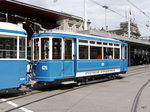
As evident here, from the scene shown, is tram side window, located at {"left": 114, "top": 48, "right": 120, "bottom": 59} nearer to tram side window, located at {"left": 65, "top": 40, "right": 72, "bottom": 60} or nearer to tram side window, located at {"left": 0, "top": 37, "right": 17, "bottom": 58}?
tram side window, located at {"left": 65, "top": 40, "right": 72, "bottom": 60}

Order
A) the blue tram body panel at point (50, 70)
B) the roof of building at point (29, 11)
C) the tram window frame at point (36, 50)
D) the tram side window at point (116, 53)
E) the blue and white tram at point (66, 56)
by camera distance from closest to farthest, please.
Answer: the blue tram body panel at point (50, 70) → the blue and white tram at point (66, 56) → the tram window frame at point (36, 50) → the tram side window at point (116, 53) → the roof of building at point (29, 11)

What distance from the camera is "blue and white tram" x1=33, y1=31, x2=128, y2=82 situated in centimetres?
1164

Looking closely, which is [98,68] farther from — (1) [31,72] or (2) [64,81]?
(1) [31,72]

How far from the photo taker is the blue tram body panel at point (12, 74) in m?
9.58

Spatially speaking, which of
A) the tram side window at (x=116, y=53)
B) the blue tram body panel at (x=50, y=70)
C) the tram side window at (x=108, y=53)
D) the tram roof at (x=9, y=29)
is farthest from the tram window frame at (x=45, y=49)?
the tram side window at (x=116, y=53)

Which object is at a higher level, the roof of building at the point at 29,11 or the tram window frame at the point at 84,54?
the roof of building at the point at 29,11

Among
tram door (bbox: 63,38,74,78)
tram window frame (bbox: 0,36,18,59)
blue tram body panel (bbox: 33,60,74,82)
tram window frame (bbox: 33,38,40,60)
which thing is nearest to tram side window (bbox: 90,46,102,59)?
tram door (bbox: 63,38,74,78)

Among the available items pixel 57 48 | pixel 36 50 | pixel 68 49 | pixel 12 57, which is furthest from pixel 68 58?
pixel 12 57

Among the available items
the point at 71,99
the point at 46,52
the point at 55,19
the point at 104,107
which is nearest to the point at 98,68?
the point at 46,52

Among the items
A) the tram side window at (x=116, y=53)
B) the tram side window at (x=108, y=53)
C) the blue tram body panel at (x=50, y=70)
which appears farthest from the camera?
the tram side window at (x=116, y=53)

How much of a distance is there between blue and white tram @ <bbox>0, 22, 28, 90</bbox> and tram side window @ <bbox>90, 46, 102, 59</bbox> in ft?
16.7

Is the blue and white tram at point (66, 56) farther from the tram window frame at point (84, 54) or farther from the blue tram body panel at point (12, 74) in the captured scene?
the blue tram body panel at point (12, 74)

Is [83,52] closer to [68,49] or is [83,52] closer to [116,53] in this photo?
[68,49]

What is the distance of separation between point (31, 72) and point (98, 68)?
488 cm
